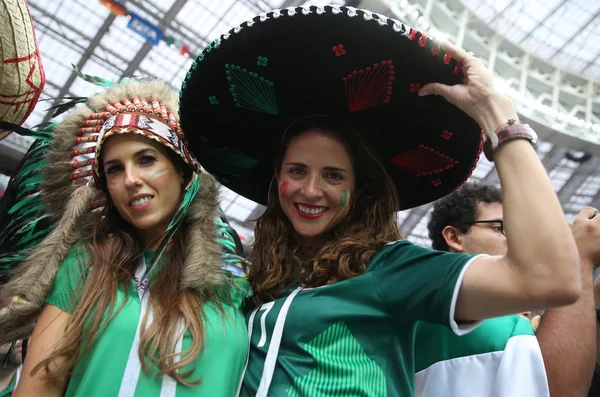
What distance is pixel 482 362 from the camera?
1.89 metres

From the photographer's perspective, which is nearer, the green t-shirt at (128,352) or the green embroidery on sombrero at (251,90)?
A: the green t-shirt at (128,352)

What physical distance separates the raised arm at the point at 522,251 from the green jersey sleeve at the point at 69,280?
123cm

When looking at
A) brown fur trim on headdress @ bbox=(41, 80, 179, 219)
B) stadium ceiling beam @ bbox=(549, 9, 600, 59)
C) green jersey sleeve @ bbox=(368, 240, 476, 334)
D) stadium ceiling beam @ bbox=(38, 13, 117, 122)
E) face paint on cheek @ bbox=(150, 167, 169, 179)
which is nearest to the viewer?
green jersey sleeve @ bbox=(368, 240, 476, 334)

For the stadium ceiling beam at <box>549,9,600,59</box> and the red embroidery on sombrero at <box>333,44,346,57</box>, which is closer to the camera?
the red embroidery on sombrero at <box>333,44,346,57</box>

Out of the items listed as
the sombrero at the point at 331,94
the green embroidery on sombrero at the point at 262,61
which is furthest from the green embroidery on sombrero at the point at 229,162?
the green embroidery on sombrero at the point at 262,61

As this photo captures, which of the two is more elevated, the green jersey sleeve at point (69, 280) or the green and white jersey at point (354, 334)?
the green and white jersey at point (354, 334)

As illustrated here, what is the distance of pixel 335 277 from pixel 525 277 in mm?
660

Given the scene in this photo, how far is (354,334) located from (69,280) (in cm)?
99

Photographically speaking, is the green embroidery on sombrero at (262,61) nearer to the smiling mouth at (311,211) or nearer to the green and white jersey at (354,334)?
the smiling mouth at (311,211)

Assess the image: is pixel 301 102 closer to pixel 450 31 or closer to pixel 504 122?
pixel 504 122

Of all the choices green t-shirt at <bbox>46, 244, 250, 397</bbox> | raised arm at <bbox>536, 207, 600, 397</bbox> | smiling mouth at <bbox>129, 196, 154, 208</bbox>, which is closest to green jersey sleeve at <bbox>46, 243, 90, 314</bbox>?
green t-shirt at <bbox>46, 244, 250, 397</bbox>

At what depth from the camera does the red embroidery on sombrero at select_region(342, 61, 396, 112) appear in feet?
6.08

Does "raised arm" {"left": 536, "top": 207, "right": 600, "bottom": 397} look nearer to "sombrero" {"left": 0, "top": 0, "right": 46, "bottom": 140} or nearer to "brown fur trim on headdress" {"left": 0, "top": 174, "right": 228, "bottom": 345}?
"brown fur trim on headdress" {"left": 0, "top": 174, "right": 228, "bottom": 345}

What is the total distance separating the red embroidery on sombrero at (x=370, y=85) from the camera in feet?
6.08
